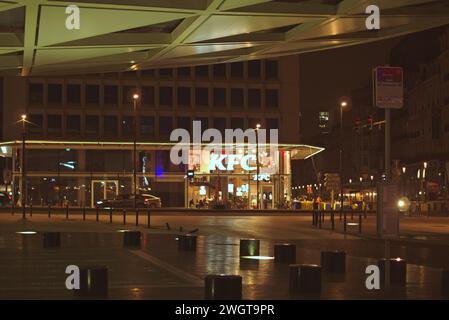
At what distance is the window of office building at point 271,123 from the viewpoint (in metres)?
92.2

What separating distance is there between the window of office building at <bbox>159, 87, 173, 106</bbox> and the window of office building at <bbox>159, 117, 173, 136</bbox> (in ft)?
5.76

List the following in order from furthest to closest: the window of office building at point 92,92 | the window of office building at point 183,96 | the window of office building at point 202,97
→ 1. the window of office building at point 202,97
2. the window of office building at point 183,96
3. the window of office building at point 92,92

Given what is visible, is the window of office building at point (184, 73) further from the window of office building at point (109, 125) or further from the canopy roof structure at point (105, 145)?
the canopy roof structure at point (105, 145)

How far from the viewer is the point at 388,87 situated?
12.5 metres

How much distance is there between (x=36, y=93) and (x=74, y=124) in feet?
18.0

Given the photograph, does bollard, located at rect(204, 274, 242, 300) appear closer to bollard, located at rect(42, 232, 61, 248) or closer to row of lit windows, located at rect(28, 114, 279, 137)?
bollard, located at rect(42, 232, 61, 248)

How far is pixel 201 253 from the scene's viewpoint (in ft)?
76.1

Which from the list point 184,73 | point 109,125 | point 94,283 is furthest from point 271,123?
point 94,283

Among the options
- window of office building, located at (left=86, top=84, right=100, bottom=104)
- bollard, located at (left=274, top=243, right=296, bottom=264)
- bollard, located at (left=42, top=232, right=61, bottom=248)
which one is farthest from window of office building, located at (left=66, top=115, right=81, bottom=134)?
bollard, located at (left=274, top=243, right=296, bottom=264)

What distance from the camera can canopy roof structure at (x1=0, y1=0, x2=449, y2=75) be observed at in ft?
64.3

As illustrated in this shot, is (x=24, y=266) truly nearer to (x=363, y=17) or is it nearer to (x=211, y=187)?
(x=363, y=17)

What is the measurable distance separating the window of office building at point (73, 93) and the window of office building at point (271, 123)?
21965 mm

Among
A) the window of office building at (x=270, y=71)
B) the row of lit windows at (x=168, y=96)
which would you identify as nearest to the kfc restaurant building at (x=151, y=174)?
the row of lit windows at (x=168, y=96)
